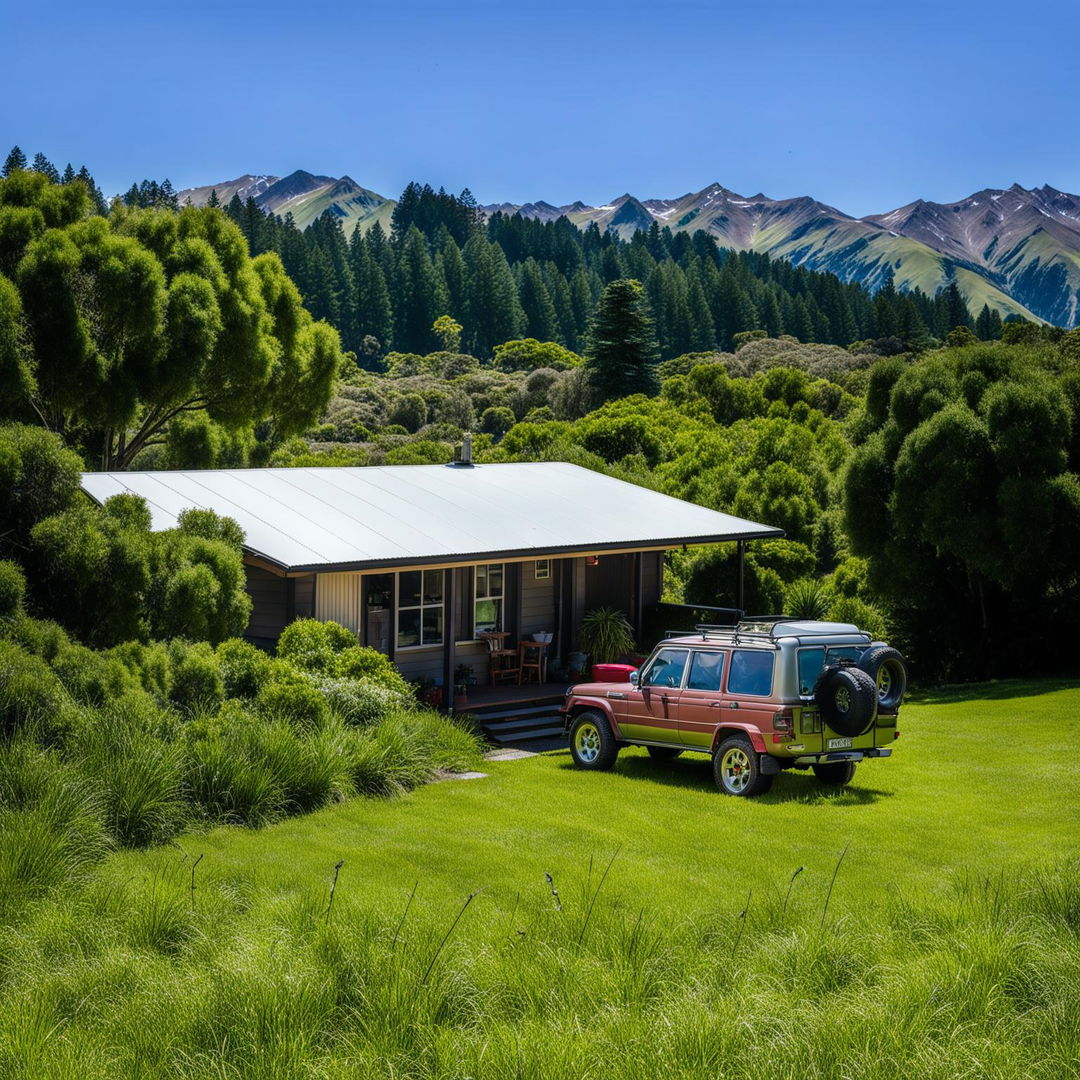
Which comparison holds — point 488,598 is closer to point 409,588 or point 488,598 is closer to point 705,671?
point 409,588

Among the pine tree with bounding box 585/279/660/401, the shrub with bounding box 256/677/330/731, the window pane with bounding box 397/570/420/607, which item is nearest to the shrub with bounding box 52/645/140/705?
the shrub with bounding box 256/677/330/731

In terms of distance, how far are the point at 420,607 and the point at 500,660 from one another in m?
2.13

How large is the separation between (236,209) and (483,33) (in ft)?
392

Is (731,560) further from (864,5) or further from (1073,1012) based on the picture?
(1073,1012)

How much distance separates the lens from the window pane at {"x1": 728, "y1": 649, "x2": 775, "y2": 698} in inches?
547

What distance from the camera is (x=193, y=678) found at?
553 inches

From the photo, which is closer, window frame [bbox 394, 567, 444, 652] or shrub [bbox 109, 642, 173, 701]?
shrub [bbox 109, 642, 173, 701]

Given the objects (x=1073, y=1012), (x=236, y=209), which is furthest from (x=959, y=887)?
(x=236, y=209)

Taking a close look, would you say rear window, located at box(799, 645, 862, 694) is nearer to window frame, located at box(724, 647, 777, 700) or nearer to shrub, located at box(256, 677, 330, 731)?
window frame, located at box(724, 647, 777, 700)

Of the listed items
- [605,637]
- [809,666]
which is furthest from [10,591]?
[605,637]

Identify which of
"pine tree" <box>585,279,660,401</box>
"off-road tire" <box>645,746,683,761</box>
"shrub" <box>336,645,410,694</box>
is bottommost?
"off-road tire" <box>645,746,683,761</box>

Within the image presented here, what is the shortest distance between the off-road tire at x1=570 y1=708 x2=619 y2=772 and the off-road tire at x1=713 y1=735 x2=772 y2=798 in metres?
1.80

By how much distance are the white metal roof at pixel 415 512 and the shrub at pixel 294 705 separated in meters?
1.90

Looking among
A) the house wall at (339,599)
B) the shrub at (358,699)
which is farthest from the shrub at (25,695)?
the house wall at (339,599)
